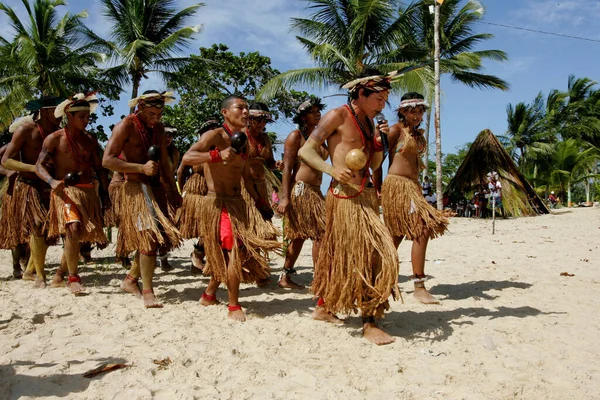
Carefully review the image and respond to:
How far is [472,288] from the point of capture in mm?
4867

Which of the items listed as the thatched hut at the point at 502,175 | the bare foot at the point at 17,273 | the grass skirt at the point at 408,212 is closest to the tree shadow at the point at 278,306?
the grass skirt at the point at 408,212

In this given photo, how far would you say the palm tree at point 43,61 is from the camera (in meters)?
16.1

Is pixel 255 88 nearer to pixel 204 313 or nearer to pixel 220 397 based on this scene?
pixel 204 313

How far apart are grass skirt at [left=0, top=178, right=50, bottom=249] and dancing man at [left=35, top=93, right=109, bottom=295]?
49 cm

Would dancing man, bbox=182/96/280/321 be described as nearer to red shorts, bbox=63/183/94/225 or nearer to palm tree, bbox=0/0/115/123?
red shorts, bbox=63/183/94/225

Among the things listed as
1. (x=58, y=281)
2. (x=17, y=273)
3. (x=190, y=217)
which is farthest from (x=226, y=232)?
(x=17, y=273)

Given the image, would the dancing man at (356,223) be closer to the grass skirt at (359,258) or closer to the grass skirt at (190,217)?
the grass skirt at (359,258)

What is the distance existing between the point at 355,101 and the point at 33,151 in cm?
363

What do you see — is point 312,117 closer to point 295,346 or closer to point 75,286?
point 295,346

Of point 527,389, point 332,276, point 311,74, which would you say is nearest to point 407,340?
point 332,276

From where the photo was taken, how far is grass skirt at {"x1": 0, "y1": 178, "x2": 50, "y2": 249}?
193 inches

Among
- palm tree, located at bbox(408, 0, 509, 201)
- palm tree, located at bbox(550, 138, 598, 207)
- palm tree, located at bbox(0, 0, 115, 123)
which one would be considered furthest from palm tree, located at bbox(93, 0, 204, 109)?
palm tree, located at bbox(550, 138, 598, 207)

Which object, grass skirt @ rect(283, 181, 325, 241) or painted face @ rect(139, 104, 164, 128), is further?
grass skirt @ rect(283, 181, 325, 241)

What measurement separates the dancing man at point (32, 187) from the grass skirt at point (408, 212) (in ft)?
11.1
